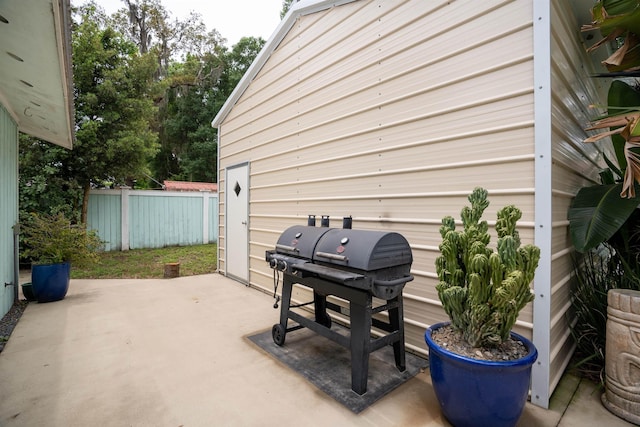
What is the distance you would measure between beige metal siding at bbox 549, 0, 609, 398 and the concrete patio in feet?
Result: 1.31

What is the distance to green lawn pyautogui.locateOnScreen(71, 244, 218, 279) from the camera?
600 centimetres

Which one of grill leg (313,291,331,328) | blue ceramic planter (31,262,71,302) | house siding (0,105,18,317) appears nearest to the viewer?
grill leg (313,291,331,328)

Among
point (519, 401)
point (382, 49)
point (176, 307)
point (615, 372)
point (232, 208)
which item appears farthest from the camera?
point (232, 208)

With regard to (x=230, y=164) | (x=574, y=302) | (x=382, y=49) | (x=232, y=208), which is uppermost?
(x=382, y=49)

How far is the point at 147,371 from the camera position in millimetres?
2461

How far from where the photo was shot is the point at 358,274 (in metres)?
2.14

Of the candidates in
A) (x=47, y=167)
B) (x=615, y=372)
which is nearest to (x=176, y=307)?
(x=615, y=372)

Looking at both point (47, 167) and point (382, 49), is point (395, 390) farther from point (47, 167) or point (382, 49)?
point (47, 167)

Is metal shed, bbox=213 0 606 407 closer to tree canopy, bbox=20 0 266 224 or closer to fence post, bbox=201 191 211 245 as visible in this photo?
tree canopy, bbox=20 0 266 224

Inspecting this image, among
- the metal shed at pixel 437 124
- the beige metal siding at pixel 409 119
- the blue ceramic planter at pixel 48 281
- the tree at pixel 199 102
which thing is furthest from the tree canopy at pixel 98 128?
the metal shed at pixel 437 124

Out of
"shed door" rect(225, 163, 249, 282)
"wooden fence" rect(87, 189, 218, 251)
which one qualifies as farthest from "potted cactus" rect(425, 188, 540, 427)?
"wooden fence" rect(87, 189, 218, 251)

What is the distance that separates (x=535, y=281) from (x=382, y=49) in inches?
98.4

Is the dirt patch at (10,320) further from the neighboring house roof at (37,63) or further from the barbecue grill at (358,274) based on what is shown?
the barbecue grill at (358,274)

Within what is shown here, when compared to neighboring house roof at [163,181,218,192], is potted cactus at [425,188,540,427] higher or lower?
lower
